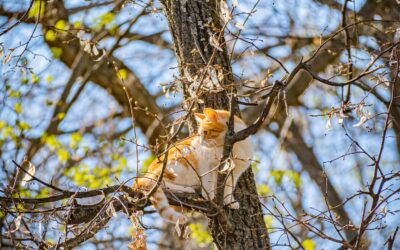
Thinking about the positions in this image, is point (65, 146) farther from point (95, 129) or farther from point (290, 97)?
point (290, 97)

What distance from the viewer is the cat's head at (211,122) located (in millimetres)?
4355

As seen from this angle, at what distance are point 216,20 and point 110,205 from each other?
1.69 m

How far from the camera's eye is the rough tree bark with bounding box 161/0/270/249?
4129mm

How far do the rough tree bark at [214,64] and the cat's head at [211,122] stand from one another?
144 mm

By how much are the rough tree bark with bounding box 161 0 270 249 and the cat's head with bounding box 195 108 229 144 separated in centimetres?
14

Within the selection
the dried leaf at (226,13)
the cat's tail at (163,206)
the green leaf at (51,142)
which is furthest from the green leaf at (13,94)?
the dried leaf at (226,13)

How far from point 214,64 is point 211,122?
1.32ft

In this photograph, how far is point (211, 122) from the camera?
14.5ft

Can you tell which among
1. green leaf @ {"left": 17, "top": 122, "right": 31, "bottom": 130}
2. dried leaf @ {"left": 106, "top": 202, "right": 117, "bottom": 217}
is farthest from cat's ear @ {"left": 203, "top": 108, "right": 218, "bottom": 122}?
green leaf @ {"left": 17, "top": 122, "right": 31, "bottom": 130}

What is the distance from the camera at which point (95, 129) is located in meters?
9.83

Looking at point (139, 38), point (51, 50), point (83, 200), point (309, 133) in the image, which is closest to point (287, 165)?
point (309, 133)

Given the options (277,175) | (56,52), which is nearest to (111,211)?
(56,52)

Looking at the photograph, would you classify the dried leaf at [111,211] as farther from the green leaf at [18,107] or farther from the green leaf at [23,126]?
the green leaf at [23,126]

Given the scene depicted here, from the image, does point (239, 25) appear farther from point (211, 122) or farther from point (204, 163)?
point (204, 163)
